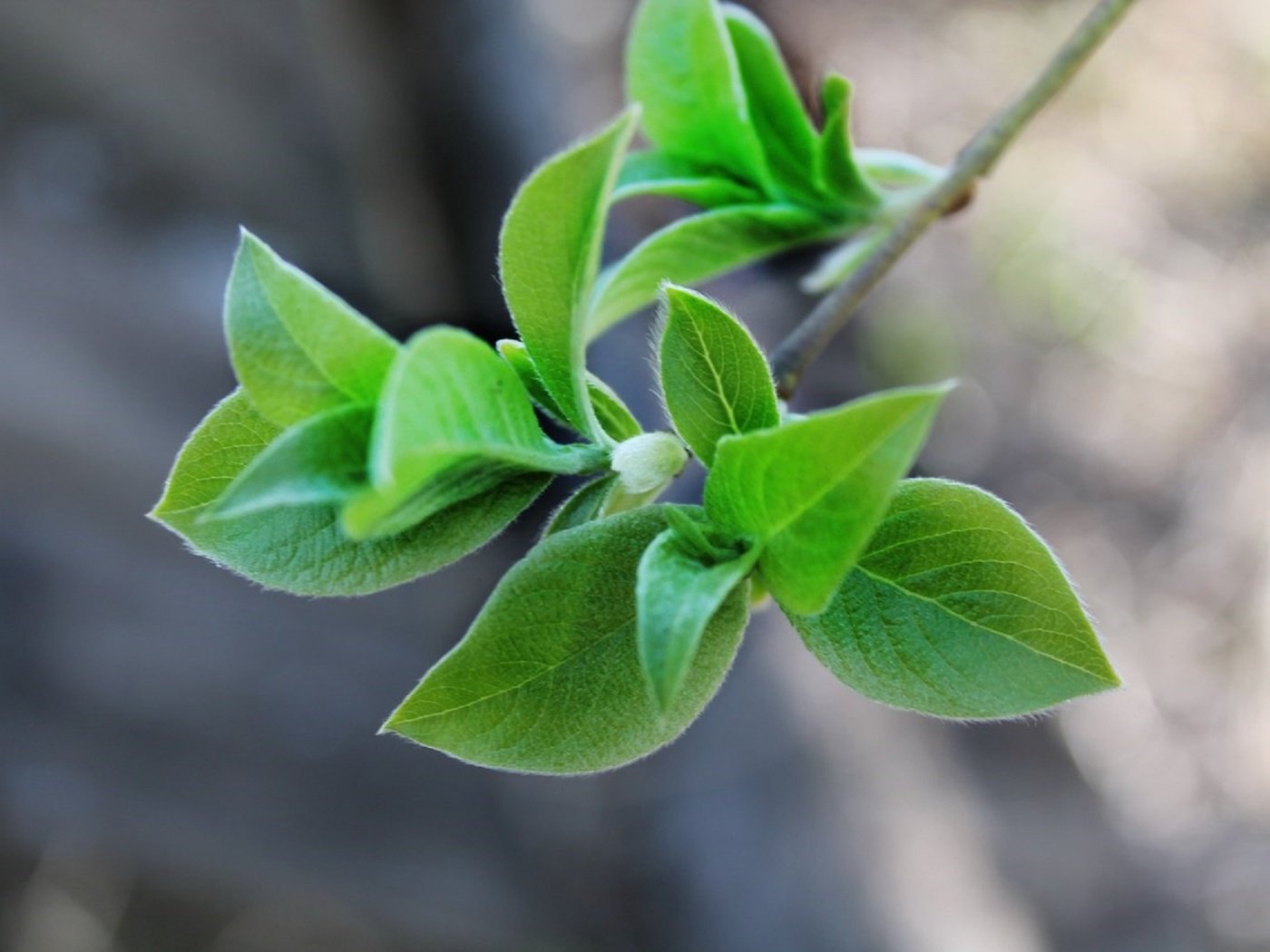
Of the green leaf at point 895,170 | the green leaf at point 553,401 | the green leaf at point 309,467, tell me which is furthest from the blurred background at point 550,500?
the green leaf at point 309,467

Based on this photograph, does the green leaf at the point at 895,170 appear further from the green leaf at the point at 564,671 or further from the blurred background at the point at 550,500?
the blurred background at the point at 550,500

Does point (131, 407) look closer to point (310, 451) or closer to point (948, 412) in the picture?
point (948, 412)

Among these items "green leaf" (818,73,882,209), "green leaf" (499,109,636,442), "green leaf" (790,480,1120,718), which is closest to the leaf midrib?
"green leaf" (790,480,1120,718)

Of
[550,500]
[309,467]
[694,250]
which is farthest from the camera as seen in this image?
[550,500]

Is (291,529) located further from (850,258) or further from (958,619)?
(850,258)

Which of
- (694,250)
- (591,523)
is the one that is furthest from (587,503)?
(694,250)
